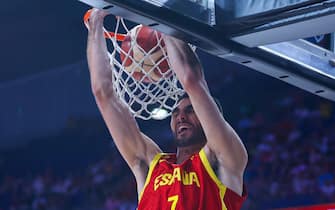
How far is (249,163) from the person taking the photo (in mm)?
6676

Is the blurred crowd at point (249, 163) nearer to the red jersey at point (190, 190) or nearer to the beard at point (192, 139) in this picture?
the beard at point (192, 139)

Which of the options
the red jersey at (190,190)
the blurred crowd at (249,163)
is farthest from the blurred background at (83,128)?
the red jersey at (190,190)

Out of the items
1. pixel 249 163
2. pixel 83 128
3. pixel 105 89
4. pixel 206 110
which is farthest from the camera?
pixel 83 128

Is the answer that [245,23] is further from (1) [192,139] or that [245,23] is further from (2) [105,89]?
(2) [105,89]

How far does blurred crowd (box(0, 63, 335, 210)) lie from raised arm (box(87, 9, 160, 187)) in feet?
8.18

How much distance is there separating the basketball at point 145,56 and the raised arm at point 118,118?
162 mm

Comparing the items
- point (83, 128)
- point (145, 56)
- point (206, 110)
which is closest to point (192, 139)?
point (206, 110)

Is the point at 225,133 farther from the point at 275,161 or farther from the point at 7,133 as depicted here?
the point at 7,133

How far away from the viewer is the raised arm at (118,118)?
3631mm

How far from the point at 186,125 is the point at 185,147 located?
0.38ft

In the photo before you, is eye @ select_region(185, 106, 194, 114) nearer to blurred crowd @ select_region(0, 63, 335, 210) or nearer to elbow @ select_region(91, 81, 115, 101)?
elbow @ select_region(91, 81, 115, 101)

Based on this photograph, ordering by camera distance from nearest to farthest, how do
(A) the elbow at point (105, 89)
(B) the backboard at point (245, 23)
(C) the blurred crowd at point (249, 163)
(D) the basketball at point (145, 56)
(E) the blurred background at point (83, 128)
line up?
(B) the backboard at point (245, 23) → (D) the basketball at point (145, 56) → (A) the elbow at point (105, 89) → (C) the blurred crowd at point (249, 163) → (E) the blurred background at point (83, 128)

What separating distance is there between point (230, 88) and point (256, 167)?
962mm

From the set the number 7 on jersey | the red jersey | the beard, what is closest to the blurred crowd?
the beard
